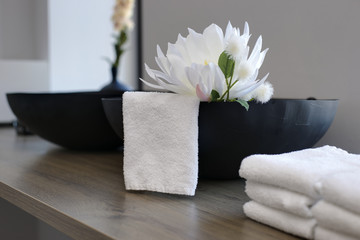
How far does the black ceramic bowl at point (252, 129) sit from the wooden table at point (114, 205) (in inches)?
1.7

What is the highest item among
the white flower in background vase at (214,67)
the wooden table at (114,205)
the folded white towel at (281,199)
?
the white flower in background vase at (214,67)

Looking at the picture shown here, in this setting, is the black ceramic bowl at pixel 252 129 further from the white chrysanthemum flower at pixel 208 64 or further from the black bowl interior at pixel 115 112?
the black bowl interior at pixel 115 112

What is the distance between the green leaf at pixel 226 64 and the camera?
590 mm

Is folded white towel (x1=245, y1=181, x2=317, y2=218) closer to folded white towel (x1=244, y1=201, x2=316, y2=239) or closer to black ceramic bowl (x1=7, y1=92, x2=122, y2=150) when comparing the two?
folded white towel (x1=244, y1=201, x2=316, y2=239)

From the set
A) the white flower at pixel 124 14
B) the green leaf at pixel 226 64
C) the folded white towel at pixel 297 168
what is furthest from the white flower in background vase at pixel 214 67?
the white flower at pixel 124 14

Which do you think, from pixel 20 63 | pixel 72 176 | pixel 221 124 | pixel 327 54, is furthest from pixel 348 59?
pixel 20 63

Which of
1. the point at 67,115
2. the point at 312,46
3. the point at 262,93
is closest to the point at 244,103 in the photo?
the point at 262,93

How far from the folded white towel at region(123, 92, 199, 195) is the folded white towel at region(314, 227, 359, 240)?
0.20 meters

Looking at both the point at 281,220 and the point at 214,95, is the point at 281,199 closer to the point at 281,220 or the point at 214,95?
the point at 281,220

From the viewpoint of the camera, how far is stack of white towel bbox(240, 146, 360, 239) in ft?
1.42

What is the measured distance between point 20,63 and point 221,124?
4.55 feet

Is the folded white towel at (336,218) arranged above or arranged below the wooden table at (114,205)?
above

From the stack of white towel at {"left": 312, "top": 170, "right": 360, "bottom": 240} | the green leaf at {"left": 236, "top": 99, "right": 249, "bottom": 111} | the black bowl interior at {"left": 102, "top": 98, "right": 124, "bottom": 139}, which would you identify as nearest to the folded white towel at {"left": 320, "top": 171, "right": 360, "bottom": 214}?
the stack of white towel at {"left": 312, "top": 170, "right": 360, "bottom": 240}

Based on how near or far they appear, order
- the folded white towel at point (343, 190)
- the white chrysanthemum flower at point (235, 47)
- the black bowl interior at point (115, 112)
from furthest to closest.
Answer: the black bowl interior at point (115, 112) < the white chrysanthemum flower at point (235, 47) < the folded white towel at point (343, 190)
